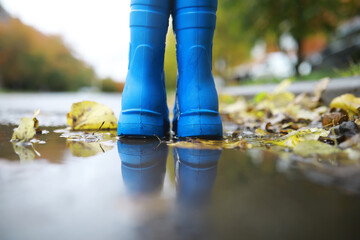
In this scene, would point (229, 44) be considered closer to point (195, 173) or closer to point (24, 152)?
point (24, 152)

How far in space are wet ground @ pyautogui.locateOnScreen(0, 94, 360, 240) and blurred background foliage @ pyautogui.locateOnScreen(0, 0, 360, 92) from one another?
267 centimetres

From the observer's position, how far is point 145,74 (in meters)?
1.30

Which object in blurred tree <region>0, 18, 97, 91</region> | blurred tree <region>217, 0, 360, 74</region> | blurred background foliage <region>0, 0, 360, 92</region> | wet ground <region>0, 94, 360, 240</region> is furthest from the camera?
blurred tree <region>0, 18, 97, 91</region>

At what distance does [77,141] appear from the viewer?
1.19m

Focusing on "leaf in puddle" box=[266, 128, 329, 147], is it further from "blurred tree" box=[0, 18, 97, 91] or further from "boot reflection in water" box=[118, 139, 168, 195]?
"blurred tree" box=[0, 18, 97, 91]

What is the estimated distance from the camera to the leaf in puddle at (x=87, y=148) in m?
0.95

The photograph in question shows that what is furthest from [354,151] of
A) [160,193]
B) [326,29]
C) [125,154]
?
[326,29]

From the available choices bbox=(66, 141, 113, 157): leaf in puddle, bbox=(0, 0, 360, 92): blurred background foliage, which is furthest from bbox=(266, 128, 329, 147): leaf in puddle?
bbox=(0, 0, 360, 92): blurred background foliage

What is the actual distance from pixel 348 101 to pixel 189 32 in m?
0.82

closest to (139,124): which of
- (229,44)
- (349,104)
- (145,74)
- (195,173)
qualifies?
(145,74)

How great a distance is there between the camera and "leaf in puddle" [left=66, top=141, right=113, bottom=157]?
95 centimetres

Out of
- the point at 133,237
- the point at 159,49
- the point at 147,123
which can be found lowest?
the point at 133,237

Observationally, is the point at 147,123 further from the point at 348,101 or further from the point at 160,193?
the point at 348,101

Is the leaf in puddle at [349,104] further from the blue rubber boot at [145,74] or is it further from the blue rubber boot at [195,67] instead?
the blue rubber boot at [145,74]
